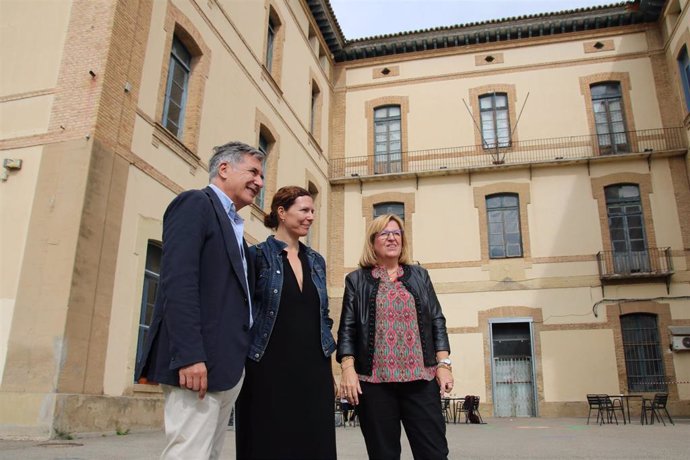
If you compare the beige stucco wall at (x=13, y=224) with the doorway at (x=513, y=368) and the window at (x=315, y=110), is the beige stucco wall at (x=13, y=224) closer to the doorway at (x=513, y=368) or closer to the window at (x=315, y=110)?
the window at (x=315, y=110)

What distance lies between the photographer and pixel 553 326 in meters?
15.5

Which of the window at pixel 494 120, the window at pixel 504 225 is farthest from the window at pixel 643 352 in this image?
the window at pixel 494 120

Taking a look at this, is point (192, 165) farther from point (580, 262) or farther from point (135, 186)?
point (580, 262)

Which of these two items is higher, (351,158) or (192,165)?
(351,158)

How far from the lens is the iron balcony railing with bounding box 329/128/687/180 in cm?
1623

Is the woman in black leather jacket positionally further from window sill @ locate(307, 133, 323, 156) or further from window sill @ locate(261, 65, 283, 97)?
window sill @ locate(307, 133, 323, 156)

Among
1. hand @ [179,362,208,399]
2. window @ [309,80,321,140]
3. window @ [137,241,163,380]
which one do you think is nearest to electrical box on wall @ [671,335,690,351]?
window @ [309,80,321,140]

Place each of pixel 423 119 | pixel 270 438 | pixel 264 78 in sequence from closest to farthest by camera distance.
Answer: pixel 270 438, pixel 264 78, pixel 423 119

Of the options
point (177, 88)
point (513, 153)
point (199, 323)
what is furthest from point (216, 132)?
point (513, 153)

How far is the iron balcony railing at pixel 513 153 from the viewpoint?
639 inches

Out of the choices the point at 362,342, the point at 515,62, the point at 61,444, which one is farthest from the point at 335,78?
the point at 362,342

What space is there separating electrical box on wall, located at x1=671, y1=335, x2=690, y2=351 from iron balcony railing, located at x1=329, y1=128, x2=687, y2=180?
203 inches

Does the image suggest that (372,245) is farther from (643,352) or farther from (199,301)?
(643,352)

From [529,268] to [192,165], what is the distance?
33.5 feet
